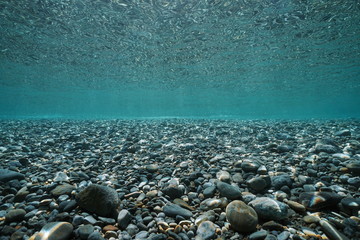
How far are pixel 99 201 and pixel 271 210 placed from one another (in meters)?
2.28

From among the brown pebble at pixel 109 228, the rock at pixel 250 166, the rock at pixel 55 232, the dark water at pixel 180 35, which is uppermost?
the dark water at pixel 180 35

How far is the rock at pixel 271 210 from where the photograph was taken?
220cm

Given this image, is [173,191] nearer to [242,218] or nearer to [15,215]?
[242,218]

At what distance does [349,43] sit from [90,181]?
22.6 meters

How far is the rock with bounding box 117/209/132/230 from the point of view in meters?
2.17

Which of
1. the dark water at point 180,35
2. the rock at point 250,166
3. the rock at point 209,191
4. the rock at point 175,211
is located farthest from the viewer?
the dark water at point 180,35

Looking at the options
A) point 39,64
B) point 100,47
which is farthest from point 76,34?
point 39,64

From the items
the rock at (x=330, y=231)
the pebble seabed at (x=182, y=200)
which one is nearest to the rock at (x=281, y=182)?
the pebble seabed at (x=182, y=200)

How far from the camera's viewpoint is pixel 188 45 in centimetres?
1596

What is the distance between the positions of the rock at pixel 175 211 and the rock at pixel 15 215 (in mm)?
1858

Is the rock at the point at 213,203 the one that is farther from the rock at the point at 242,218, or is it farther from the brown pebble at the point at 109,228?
the brown pebble at the point at 109,228

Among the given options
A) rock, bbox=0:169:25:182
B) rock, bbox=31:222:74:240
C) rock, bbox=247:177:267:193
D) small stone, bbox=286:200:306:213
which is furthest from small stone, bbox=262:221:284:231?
rock, bbox=0:169:25:182

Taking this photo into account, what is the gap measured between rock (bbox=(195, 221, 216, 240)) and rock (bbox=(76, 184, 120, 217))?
1171 millimetres

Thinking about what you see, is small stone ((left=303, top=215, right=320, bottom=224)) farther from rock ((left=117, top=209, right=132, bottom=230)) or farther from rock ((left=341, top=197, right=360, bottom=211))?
rock ((left=117, top=209, right=132, bottom=230))
